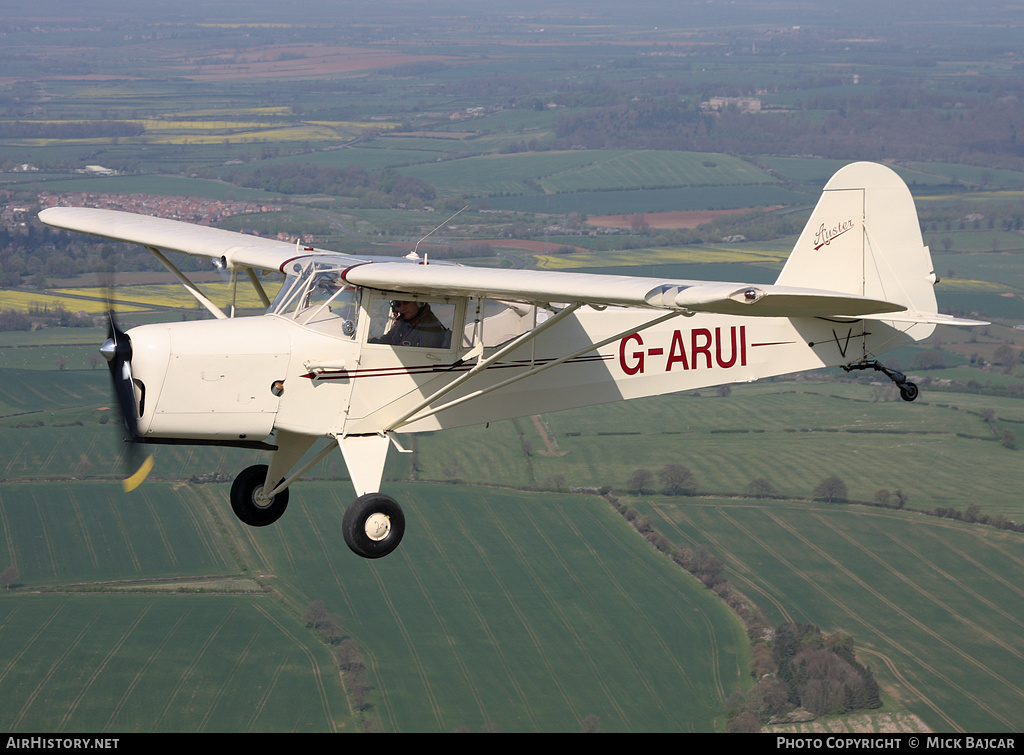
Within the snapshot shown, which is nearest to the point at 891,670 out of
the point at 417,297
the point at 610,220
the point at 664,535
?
the point at 664,535

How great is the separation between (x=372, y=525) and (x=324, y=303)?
8.49ft

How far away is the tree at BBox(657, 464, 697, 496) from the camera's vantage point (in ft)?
266

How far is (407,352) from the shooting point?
13883 mm

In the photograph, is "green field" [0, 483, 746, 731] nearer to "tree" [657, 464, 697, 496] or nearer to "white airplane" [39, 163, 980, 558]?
"tree" [657, 464, 697, 496]

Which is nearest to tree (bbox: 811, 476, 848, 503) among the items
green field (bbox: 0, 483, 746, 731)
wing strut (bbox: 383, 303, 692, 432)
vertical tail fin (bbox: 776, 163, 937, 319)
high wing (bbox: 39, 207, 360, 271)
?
green field (bbox: 0, 483, 746, 731)

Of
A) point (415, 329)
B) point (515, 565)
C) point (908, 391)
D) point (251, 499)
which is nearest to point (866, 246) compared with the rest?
point (908, 391)

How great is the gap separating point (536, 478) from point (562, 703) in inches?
872

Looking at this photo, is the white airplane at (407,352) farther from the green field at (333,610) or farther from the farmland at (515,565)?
the green field at (333,610)

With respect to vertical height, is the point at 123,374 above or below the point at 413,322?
below

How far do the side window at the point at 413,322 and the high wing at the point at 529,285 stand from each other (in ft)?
0.75

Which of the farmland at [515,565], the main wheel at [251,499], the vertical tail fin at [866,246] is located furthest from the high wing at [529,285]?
the farmland at [515,565]

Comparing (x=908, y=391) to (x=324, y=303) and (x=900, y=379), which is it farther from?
(x=324, y=303)

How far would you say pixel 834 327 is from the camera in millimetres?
16828

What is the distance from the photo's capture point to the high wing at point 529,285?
10.8 metres
